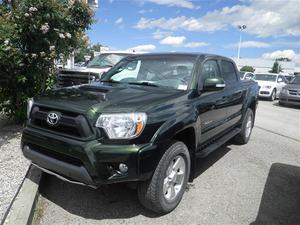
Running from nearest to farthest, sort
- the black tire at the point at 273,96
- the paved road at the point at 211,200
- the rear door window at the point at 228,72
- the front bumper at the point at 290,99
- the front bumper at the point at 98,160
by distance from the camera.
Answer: the front bumper at the point at 98,160, the paved road at the point at 211,200, the rear door window at the point at 228,72, the front bumper at the point at 290,99, the black tire at the point at 273,96

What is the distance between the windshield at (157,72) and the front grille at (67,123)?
1.42m

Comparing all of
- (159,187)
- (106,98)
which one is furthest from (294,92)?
(106,98)

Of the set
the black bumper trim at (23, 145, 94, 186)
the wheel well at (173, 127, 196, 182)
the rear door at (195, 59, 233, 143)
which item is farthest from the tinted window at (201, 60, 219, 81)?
the black bumper trim at (23, 145, 94, 186)

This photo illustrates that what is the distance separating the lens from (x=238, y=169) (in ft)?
17.8

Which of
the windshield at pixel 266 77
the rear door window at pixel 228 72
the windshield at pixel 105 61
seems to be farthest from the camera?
the windshield at pixel 266 77

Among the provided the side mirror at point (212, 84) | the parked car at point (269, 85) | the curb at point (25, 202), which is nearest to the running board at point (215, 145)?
the side mirror at point (212, 84)

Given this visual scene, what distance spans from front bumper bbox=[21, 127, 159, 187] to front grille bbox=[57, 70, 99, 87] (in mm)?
5026

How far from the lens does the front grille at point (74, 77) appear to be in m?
8.32

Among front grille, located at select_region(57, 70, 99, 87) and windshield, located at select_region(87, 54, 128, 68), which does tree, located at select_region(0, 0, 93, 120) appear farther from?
windshield, located at select_region(87, 54, 128, 68)

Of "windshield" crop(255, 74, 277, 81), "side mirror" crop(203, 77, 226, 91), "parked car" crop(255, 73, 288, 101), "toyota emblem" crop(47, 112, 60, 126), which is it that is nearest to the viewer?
"toyota emblem" crop(47, 112, 60, 126)

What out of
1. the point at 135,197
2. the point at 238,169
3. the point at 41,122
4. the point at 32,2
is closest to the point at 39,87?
the point at 32,2

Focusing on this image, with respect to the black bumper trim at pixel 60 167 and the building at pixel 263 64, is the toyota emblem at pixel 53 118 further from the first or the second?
the building at pixel 263 64

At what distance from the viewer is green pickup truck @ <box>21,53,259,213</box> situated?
3.17 metres

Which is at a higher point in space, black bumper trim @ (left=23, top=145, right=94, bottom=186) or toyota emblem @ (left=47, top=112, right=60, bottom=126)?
toyota emblem @ (left=47, top=112, right=60, bottom=126)
